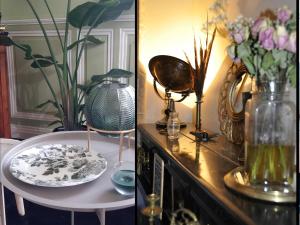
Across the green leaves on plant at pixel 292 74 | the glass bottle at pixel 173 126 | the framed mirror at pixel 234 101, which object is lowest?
the glass bottle at pixel 173 126

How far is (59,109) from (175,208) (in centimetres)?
53

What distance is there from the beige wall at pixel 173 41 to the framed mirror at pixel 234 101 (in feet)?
0.13

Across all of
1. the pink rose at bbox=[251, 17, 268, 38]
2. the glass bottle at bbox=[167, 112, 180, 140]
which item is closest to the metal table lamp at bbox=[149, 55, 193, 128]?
the glass bottle at bbox=[167, 112, 180, 140]

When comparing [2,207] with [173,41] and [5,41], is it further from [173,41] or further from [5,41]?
[173,41]

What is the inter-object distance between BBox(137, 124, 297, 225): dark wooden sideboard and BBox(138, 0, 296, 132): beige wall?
82mm

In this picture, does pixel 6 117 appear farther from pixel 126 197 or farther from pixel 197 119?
pixel 197 119

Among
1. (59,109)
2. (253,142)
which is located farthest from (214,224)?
(59,109)

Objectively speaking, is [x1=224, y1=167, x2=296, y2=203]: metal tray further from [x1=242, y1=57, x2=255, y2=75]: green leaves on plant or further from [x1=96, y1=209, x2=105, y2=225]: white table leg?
[x1=96, y1=209, x2=105, y2=225]: white table leg

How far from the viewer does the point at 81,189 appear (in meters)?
1.04

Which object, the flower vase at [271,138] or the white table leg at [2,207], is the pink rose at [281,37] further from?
the white table leg at [2,207]

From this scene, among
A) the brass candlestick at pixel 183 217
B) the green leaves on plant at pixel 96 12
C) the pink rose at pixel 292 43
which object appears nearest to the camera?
the pink rose at pixel 292 43

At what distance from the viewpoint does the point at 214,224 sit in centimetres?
74

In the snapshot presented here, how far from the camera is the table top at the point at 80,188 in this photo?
3.41 ft

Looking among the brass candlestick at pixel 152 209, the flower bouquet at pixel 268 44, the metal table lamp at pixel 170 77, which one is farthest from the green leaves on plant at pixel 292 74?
the brass candlestick at pixel 152 209
